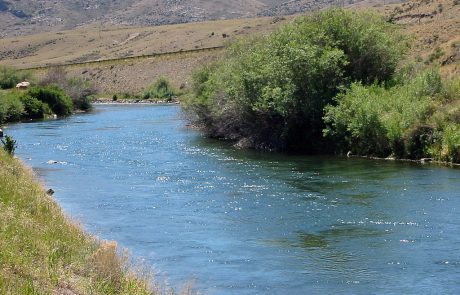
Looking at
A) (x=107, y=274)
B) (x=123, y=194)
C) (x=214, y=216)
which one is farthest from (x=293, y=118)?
(x=107, y=274)

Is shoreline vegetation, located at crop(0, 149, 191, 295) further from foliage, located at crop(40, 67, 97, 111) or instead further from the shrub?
foliage, located at crop(40, 67, 97, 111)

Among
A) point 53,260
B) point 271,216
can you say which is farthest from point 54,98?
point 53,260

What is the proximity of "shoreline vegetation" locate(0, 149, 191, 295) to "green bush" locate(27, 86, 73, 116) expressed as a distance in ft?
240

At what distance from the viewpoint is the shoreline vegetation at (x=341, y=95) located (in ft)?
136

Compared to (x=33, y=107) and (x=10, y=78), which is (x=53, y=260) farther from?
(x=10, y=78)

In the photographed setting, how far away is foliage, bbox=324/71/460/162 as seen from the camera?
40438 mm

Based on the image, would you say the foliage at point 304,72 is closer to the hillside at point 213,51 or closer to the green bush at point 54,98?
the hillside at point 213,51

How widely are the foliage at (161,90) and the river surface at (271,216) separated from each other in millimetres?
79729

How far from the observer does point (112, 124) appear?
244 feet

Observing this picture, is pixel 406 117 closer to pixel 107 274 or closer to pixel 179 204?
pixel 179 204

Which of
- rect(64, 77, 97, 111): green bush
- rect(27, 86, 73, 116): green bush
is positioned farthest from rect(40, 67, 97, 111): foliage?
rect(27, 86, 73, 116): green bush

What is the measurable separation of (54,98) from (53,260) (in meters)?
79.5

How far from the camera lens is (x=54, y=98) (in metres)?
92.3

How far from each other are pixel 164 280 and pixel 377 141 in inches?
1041
